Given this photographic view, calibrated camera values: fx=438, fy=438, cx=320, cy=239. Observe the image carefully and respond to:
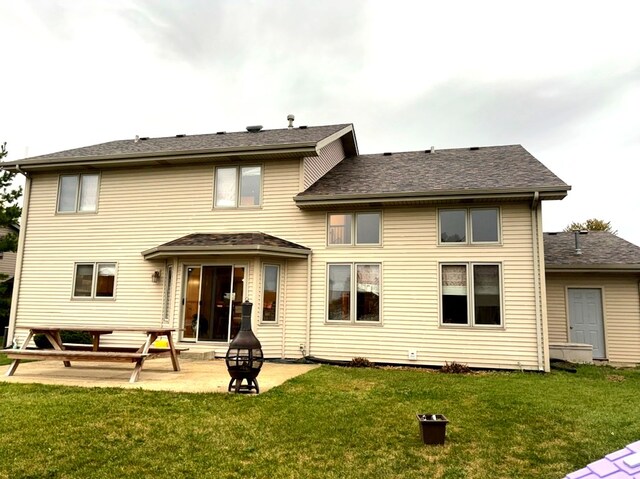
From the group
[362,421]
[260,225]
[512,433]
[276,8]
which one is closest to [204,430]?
[362,421]

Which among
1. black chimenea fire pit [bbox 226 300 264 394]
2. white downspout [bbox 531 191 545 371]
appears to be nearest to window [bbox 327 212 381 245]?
white downspout [bbox 531 191 545 371]

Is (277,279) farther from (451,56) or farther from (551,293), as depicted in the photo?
(451,56)

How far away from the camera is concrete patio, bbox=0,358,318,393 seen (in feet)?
21.6

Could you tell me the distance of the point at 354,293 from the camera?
1006 centimetres

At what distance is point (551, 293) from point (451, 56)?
26.2 feet

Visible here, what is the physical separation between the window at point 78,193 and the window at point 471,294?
9277 millimetres

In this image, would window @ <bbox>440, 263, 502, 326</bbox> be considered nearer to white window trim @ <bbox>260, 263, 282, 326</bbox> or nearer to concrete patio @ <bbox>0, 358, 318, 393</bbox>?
concrete patio @ <bbox>0, 358, 318, 393</bbox>

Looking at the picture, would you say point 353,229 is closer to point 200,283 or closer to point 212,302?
point 212,302

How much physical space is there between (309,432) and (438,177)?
7554mm

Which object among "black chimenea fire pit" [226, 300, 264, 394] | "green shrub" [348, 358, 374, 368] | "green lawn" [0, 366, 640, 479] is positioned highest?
"black chimenea fire pit" [226, 300, 264, 394]

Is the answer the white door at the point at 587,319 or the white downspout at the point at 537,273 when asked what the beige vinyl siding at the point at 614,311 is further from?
the white downspout at the point at 537,273

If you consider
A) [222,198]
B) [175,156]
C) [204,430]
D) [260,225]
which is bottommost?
[204,430]

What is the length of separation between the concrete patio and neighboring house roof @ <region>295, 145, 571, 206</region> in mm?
4047

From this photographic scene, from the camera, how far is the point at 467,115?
1911 centimetres
